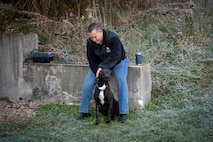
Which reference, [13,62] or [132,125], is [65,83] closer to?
[13,62]

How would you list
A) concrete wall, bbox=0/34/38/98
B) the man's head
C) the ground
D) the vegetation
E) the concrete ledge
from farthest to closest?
concrete wall, bbox=0/34/38/98, the concrete ledge, the ground, the man's head, the vegetation

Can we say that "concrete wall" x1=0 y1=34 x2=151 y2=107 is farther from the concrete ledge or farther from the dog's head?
the dog's head

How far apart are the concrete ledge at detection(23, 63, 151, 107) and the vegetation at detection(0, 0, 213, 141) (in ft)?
0.75

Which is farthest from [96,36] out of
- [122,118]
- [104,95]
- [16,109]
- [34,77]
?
[16,109]

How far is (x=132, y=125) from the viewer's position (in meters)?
5.25

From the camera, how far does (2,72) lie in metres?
6.62

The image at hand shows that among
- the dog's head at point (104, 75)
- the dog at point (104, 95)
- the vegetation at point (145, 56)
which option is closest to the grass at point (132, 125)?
the vegetation at point (145, 56)

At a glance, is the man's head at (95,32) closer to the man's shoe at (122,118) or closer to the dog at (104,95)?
the dog at (104,95)

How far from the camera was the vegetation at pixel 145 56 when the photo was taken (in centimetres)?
497

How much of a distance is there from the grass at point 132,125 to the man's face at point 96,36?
1.17 meters

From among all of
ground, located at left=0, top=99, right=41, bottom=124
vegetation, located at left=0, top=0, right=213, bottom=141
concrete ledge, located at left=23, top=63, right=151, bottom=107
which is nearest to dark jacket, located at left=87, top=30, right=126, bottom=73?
concrete ledge, located at left=23, top=63, right=151, bottom=107

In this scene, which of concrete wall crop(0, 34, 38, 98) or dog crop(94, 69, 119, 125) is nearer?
dog crop(94, 69, 119, 125)

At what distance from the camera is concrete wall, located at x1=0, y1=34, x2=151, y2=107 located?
6.30 meters

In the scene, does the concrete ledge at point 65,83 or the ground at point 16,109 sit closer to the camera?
the ground at point 16,109
